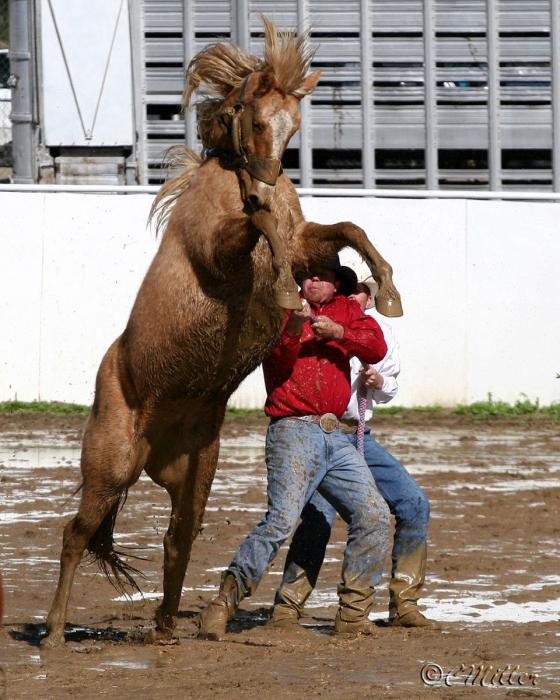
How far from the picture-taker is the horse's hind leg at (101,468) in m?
5.99

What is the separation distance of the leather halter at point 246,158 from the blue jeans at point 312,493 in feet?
4.64

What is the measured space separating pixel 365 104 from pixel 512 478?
7651mm

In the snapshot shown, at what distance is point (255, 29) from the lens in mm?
16953

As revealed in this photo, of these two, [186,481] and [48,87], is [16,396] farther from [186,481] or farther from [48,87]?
[186,481]

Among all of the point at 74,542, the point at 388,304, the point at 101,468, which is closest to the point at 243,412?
the point at 74,542

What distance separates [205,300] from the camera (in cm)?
560

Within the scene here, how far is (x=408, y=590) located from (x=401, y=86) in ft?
38.7

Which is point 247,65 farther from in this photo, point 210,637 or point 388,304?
point 210,637

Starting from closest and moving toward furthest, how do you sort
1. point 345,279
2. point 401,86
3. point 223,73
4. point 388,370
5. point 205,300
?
point 205,300 → point 223,73 → point 345,279 → point 388,370 → point 401,86

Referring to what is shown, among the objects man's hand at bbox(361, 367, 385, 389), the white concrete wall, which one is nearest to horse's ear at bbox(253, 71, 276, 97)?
man's hand at bbox(361, 367, 385, 389)

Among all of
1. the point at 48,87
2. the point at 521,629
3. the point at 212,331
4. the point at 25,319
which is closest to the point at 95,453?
the point at 212,331

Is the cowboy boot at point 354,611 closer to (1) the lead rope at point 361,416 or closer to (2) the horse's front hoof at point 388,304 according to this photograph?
(1) the lead rope at point 361,416

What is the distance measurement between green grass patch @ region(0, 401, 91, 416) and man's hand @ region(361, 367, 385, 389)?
25.0ft

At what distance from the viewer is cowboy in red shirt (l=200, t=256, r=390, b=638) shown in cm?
616
